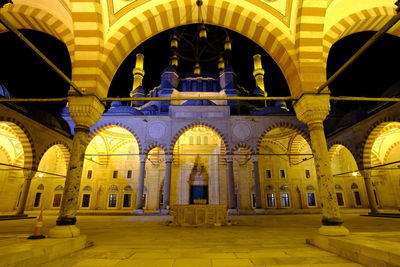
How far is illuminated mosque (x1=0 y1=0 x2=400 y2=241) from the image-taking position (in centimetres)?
404

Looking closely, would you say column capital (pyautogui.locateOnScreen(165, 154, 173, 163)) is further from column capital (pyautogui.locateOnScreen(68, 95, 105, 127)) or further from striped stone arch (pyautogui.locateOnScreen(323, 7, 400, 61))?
striped stone arch (pyautogui.locateOnScreen(323, 7, 400, 61))

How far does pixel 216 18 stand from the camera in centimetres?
475

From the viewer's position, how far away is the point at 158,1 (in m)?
4.45

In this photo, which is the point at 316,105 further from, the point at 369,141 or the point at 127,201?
the point at 127,201

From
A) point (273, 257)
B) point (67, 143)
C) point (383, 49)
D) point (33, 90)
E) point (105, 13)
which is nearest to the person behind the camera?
Result: point (273, 257)

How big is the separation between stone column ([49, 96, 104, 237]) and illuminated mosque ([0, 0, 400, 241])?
2 cm

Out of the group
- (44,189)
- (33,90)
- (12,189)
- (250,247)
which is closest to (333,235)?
(250,247)

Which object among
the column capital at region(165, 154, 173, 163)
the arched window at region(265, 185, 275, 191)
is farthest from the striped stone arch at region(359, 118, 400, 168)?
the column capital at region(165, 154, 173, 163)

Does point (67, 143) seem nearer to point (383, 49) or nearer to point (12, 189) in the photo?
point (12, 189)

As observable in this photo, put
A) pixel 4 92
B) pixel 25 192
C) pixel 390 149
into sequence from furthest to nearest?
1. pixel 390 149
2. pixel 4 92
3. pixel 25 192

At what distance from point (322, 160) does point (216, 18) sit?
12.0 ft

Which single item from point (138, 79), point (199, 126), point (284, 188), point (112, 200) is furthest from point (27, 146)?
→ point (284, 188)

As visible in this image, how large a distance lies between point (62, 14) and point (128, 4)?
144 cm

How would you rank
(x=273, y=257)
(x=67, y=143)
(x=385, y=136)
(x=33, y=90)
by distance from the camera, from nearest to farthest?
(x=273, y=257) → (x=33, y=90) → (x=67, y=143) → (x=385, y=136)
